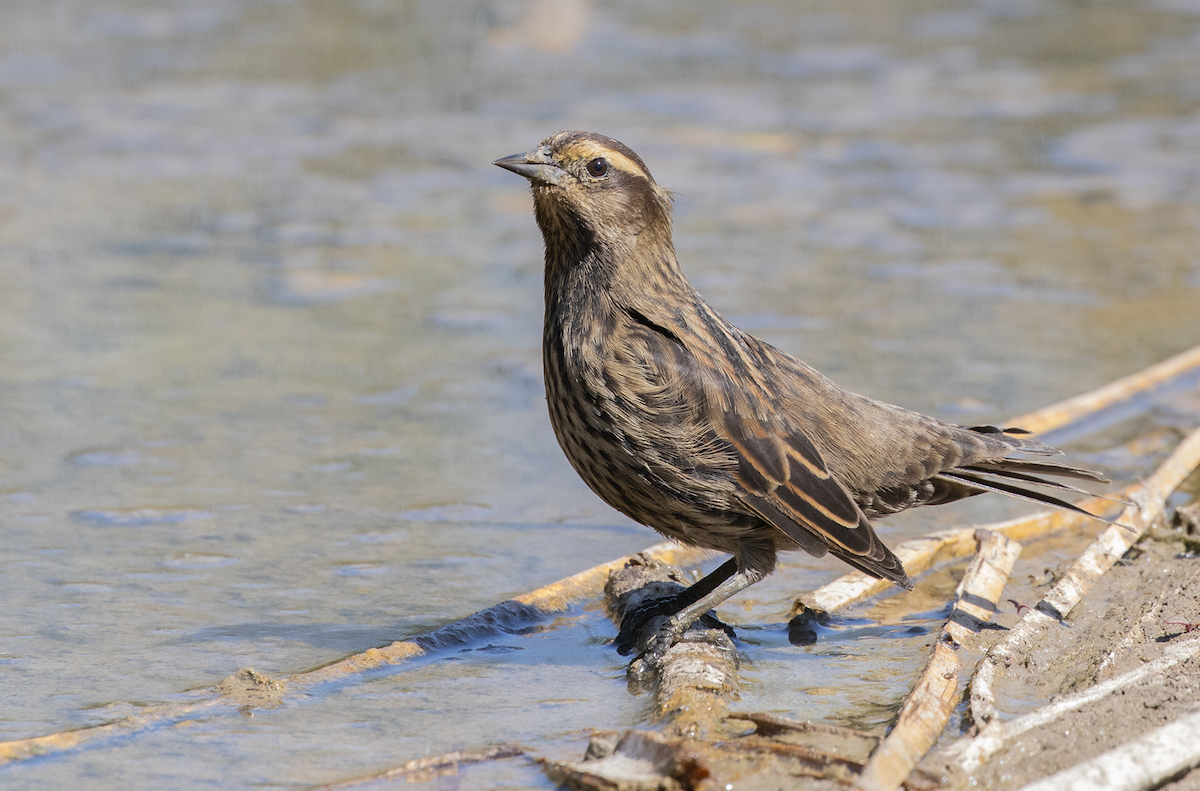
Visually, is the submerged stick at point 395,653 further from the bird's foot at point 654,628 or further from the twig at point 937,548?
the twig at point 937,548

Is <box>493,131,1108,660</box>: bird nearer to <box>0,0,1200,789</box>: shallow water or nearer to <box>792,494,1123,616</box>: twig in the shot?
<box>792,494,1123,616</box>: twig

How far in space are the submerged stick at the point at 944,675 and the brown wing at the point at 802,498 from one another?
0.28 meters

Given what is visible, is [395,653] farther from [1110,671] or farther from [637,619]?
[1110,671]

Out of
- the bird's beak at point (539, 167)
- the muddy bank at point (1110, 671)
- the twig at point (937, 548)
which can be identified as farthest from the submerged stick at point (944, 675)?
the bird's beak at point (539, 167)

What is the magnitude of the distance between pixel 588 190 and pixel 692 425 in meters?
0.99

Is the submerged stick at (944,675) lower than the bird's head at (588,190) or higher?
lower

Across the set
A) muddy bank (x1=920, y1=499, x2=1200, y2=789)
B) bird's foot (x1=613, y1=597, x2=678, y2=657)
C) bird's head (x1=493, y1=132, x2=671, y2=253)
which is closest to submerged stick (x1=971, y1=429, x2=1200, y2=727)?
muddy bank (x1=920, y1=499, x2=1200, y2=789)

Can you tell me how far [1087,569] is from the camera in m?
5.28

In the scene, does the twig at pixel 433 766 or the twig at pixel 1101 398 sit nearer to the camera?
the twig at pixel 433 766

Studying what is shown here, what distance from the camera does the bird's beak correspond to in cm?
530

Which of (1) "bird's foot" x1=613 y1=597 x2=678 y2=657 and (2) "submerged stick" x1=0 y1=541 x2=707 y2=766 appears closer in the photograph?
(2) "submerged stick" x1=0 y1=541 x2=707 y2=766

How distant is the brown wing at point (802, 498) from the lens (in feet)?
16.2

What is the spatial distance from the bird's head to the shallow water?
1.40 meters

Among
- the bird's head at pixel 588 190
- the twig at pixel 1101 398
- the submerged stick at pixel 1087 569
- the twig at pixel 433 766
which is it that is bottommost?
the twig at pixel 433 766
